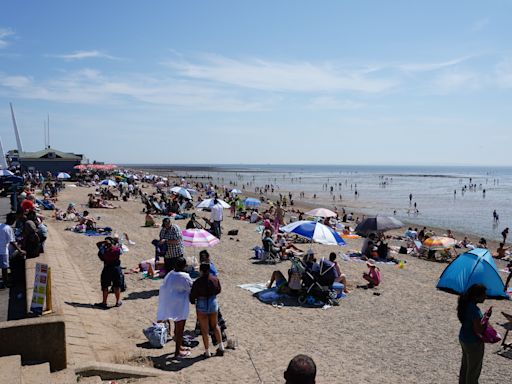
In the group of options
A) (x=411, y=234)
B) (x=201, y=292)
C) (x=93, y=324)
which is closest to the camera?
(x=201, y=292)

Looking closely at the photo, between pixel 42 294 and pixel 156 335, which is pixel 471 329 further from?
pixel 42 294

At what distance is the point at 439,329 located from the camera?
8695 mm

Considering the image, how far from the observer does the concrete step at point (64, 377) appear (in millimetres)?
4746

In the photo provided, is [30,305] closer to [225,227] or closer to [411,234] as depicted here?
[225,227]

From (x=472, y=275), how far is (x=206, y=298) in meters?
5.29

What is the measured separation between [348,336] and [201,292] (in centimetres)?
328

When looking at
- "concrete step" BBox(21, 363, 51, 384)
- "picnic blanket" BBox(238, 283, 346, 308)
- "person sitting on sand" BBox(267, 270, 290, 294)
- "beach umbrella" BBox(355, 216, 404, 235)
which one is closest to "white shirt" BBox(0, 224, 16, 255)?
"concrete step" BBox(21, 363, 51, 384)

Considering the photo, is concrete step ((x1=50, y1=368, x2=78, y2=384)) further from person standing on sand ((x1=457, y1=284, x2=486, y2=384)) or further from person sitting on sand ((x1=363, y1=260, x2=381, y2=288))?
person sitting on sand ((x1=363, y1=260, x2=381, y2=288))

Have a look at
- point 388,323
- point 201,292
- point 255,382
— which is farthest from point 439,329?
point 201,292

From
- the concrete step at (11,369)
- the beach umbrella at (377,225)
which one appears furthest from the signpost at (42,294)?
the beach umbrella at (377,225)

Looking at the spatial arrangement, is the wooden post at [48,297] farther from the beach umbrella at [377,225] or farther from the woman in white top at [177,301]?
the beach umbrella at [377,225]

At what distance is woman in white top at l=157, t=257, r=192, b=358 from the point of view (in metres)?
6.43

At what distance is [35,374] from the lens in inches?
184

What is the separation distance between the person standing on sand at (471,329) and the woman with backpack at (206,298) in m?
3.15
